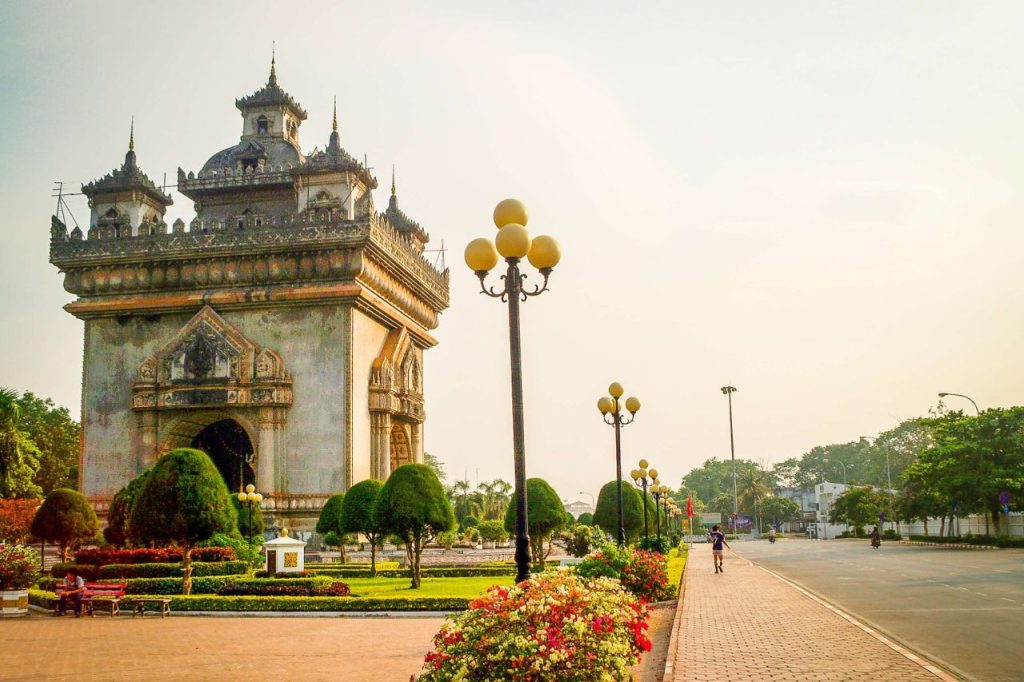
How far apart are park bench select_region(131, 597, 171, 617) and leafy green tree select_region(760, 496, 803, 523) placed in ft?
310

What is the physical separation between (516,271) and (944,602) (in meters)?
12.1

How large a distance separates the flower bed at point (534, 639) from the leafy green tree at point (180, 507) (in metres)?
16.5

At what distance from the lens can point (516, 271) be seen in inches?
461

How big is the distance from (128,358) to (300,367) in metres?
8.17

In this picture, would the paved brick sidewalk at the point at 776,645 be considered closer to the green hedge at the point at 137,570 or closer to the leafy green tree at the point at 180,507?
the leafy green tree at the point at 180,507

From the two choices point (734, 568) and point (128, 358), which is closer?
point (734, 568)

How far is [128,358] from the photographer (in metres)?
43.5

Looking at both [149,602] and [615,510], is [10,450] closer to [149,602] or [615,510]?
[615,510]

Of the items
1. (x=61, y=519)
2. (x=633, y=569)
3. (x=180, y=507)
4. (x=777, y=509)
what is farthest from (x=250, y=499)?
(x=777, y=509)

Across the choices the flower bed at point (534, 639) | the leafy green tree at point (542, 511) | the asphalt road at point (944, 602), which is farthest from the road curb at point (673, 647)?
the leafy green tree at point (542, 511)

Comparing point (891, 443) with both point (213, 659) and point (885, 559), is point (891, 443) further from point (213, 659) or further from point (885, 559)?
point (213, 659)

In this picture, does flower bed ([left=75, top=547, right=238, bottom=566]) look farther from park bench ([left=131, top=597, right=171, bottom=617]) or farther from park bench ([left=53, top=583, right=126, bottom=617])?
park bench ([left=131, top=597, right=171, bottom=617])

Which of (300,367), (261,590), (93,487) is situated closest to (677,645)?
(261,590)

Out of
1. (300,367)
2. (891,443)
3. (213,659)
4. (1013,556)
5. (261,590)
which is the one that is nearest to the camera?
(213,659)
